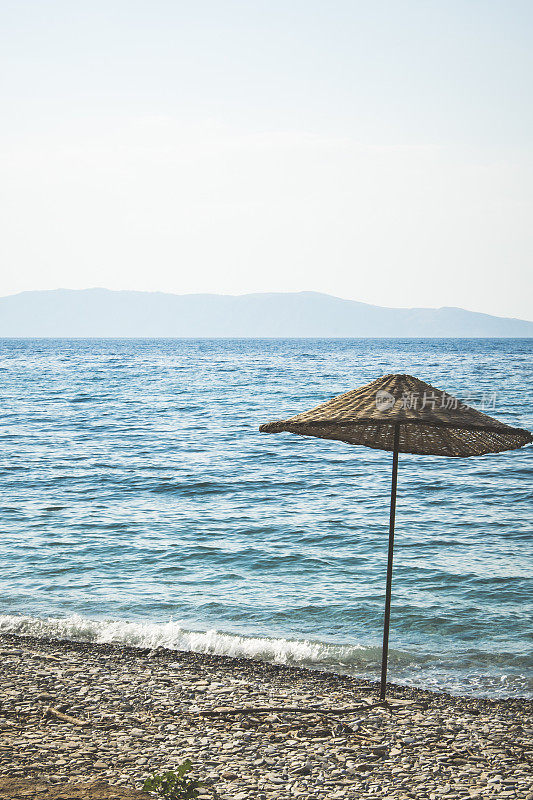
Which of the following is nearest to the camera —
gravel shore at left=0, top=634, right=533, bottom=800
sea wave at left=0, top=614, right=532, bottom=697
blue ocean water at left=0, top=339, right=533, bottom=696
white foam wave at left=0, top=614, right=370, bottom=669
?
gravel shore at left=0, top=634, right=533, bottom=800

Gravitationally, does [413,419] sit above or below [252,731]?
above

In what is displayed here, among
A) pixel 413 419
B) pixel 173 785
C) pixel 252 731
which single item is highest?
pixel 413 419

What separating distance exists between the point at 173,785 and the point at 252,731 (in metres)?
1.52

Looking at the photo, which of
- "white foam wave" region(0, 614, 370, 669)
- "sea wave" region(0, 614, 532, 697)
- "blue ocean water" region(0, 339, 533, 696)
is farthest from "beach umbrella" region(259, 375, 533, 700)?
"blue ocean water" region(0, 339, 533, 696)

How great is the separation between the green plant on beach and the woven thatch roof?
2.62 m

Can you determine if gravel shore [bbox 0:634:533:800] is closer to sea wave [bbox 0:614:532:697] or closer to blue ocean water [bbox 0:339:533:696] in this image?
sea wave [bbox 0:614:532:697]

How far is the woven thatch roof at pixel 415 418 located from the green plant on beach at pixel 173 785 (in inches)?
103

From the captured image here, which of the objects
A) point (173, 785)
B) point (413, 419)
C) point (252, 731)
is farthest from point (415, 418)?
point (173, 785)

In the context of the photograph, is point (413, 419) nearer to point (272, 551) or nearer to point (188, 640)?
point (188, 640)

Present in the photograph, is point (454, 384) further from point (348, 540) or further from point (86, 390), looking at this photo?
point (348, 540)

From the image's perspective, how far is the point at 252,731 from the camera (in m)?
5.95

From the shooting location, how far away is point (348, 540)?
Answer: 44.2ft

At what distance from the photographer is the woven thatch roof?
5.72 m

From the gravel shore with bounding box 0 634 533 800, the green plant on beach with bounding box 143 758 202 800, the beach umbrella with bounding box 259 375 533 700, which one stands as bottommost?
the gravel shore with bounding box 0 634 533 800
